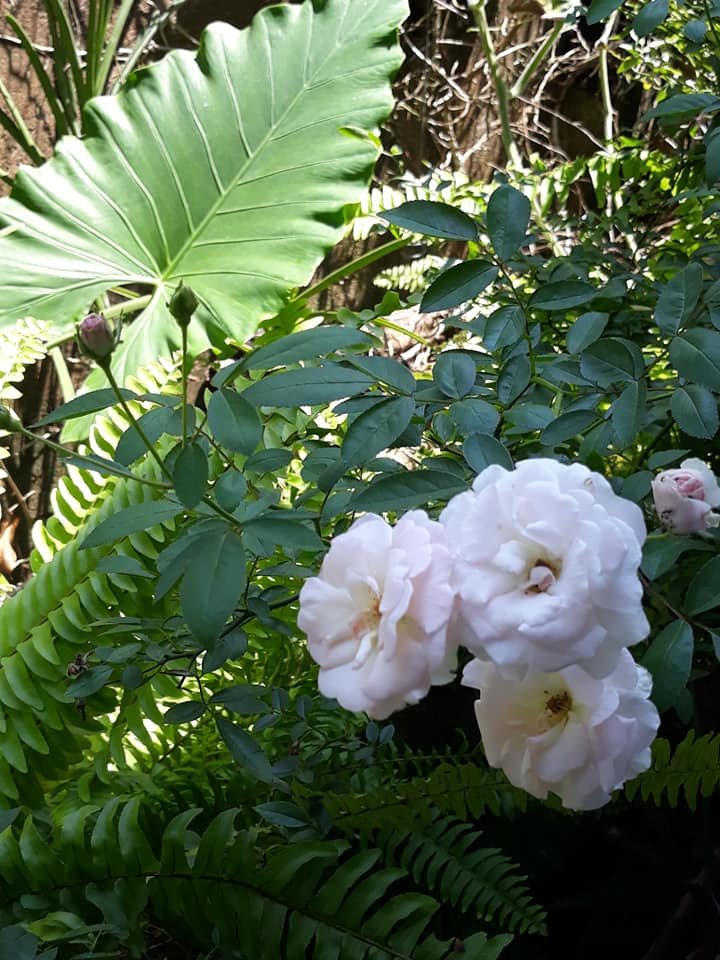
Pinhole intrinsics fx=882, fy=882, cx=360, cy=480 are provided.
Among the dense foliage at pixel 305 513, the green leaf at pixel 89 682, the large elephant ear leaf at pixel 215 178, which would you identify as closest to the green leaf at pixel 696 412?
the dense foliage at pixel 305 513

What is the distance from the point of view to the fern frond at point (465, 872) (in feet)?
2.59

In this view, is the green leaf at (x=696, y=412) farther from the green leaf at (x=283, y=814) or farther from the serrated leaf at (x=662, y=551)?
the green leaf at (x=283, y=814)

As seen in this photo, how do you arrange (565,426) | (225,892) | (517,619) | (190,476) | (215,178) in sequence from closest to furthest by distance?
(517,619)
(190,476)
(565,426)
(225,892)
(215,178)

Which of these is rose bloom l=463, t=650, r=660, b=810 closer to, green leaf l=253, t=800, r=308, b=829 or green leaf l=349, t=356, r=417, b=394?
green leaf l=349, t=356, r=417, b=394

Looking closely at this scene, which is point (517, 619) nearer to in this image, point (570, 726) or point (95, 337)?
point (570, 726)

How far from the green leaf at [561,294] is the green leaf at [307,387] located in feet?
0.50

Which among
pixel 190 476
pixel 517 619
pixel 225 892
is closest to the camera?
pixel 517 619

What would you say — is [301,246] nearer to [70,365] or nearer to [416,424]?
[416,424]

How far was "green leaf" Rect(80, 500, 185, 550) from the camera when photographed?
1.67ft

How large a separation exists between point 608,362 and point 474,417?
11 centimetres

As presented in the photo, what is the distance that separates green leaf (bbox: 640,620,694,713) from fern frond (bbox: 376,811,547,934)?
1.27 feet

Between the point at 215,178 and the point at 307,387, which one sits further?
the point at 215,178

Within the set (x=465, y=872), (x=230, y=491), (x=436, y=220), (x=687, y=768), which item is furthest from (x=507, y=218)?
(x=465, y=872)

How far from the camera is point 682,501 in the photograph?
509mm
